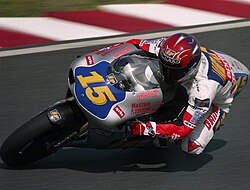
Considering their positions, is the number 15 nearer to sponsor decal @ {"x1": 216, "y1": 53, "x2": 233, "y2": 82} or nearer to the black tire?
the black tire

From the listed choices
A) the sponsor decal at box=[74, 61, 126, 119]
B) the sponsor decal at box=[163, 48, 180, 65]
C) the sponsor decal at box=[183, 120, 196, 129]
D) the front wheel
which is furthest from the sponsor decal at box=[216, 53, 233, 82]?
the front wheel

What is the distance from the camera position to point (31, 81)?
23.3ft

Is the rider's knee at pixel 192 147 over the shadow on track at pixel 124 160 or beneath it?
over

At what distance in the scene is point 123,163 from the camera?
19.6 ft

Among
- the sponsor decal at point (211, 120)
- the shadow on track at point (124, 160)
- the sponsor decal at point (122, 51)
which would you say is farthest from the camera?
the shadow on track at point (124, 160)

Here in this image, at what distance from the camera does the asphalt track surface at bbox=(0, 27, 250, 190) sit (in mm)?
5719

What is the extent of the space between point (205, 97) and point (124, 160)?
92cm

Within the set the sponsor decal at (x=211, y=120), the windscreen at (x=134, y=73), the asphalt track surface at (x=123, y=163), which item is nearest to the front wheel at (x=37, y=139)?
the asphalt track surface at (x=123, y=163)

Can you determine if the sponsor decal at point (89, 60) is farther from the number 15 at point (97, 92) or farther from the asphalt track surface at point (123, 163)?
the asphalt track surface at point (123, 163)

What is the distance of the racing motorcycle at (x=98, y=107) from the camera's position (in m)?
5.36

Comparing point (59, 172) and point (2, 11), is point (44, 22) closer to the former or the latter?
point (2, 11)

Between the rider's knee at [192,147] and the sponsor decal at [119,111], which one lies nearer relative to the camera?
the sponsor decal at [119,111]

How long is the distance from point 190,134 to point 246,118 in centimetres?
98

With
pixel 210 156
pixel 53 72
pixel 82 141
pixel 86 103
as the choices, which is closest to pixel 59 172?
pixel 82 141
